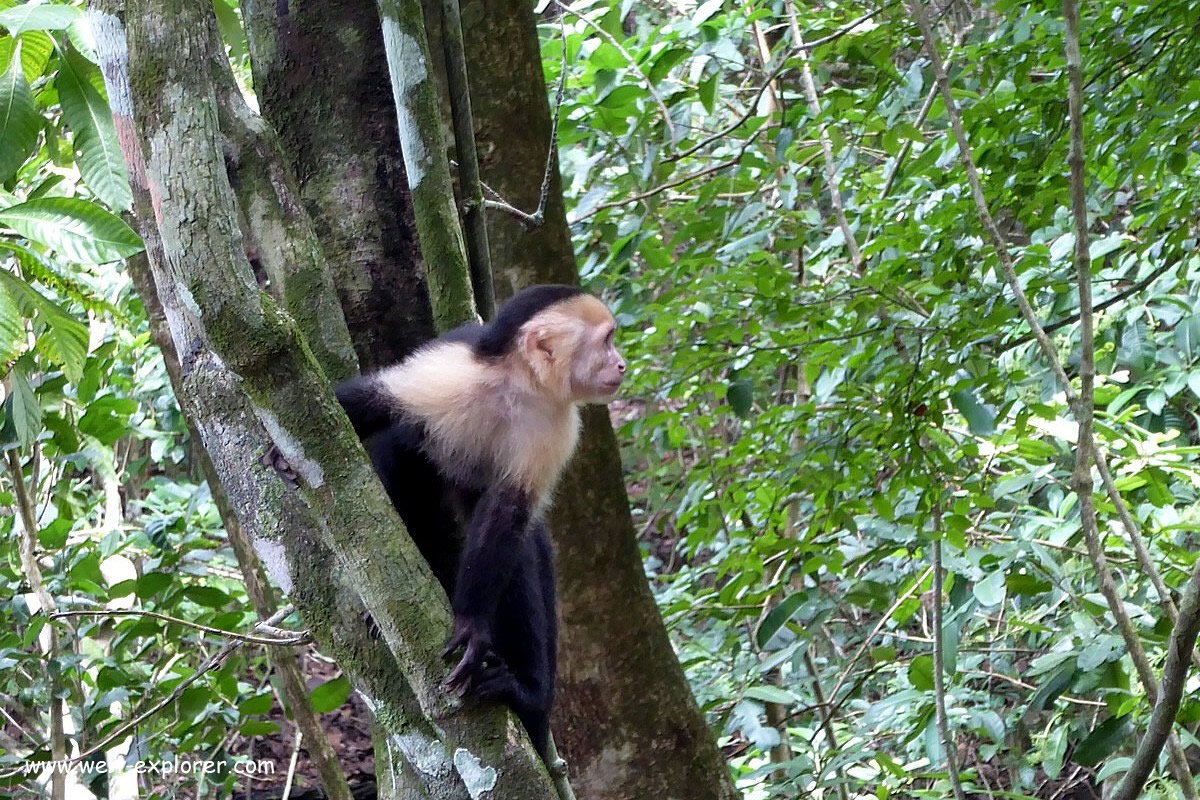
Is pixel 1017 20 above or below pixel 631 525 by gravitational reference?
above

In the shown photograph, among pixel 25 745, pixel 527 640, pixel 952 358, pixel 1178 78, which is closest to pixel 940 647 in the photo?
pixel 952 358

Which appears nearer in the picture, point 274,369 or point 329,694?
point 274,369

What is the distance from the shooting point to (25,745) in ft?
12.6

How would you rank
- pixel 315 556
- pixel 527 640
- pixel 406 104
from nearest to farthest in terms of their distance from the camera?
pixel 315 556 → pixel 406 104 → pixel 527 640

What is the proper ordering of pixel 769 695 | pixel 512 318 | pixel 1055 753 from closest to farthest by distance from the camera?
pixel 512 318
pixel 769 695
pixel 1055 753

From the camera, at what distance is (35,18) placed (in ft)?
5.83

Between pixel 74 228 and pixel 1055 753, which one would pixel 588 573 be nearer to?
pixel 74 228

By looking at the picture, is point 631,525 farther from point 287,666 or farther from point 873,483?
point 287,666

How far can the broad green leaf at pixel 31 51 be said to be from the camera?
1.87 metres

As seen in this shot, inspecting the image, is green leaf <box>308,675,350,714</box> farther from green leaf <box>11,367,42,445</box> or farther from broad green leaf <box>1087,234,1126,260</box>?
broad green leaf <box>1087,234,1126,260</box>

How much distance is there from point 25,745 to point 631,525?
8.53 ft

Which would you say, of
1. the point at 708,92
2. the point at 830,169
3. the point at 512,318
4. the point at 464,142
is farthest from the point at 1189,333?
the point at 464,142

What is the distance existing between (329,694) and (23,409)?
111 centimetres

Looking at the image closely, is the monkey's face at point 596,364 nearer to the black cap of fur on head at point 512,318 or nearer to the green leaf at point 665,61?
the black cap of fur on head at point 512,318
